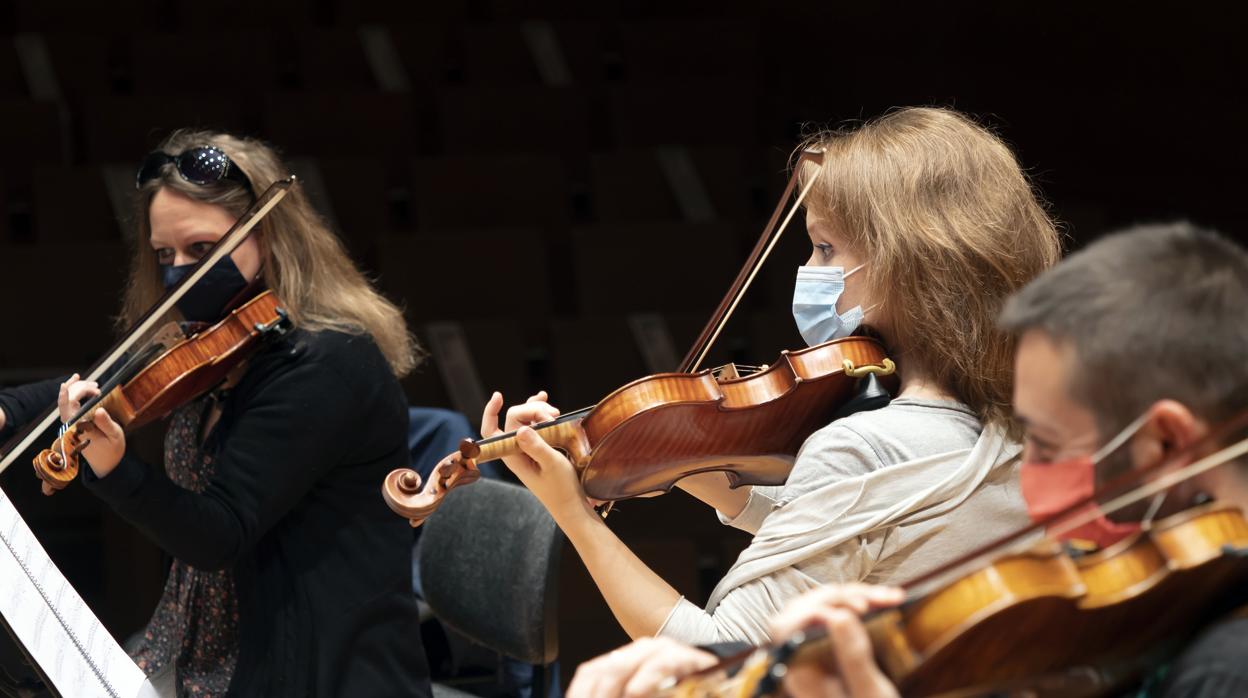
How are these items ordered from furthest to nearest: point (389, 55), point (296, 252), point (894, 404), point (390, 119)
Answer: point (389, 55)
point (390, 119)
point (296, 252)
point (894, 404)

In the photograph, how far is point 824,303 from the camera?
149 centimetres

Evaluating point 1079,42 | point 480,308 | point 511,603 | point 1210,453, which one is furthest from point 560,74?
point 1210,453

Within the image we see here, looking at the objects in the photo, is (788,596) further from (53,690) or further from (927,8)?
(927,8)

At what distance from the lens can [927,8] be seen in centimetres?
461

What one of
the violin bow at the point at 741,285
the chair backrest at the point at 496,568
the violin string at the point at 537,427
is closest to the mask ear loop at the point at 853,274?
the violin bow at the point at 741,285

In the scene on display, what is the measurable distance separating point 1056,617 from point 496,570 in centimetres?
131

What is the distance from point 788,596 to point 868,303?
0.33 meters

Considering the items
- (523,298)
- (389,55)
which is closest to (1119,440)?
(523,298)

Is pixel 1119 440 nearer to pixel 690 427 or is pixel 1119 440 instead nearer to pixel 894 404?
pixel 894 404

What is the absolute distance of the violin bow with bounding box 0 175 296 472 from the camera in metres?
1.91

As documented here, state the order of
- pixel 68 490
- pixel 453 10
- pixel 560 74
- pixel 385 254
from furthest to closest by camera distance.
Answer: pixel 453 10 → pixel 560 74 → pixel 385 254 → pixel 68 490

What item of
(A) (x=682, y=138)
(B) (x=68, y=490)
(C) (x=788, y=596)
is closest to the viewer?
(C) (x=788, y=596)

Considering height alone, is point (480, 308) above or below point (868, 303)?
below

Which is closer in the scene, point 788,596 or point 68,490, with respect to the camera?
point 788,596
